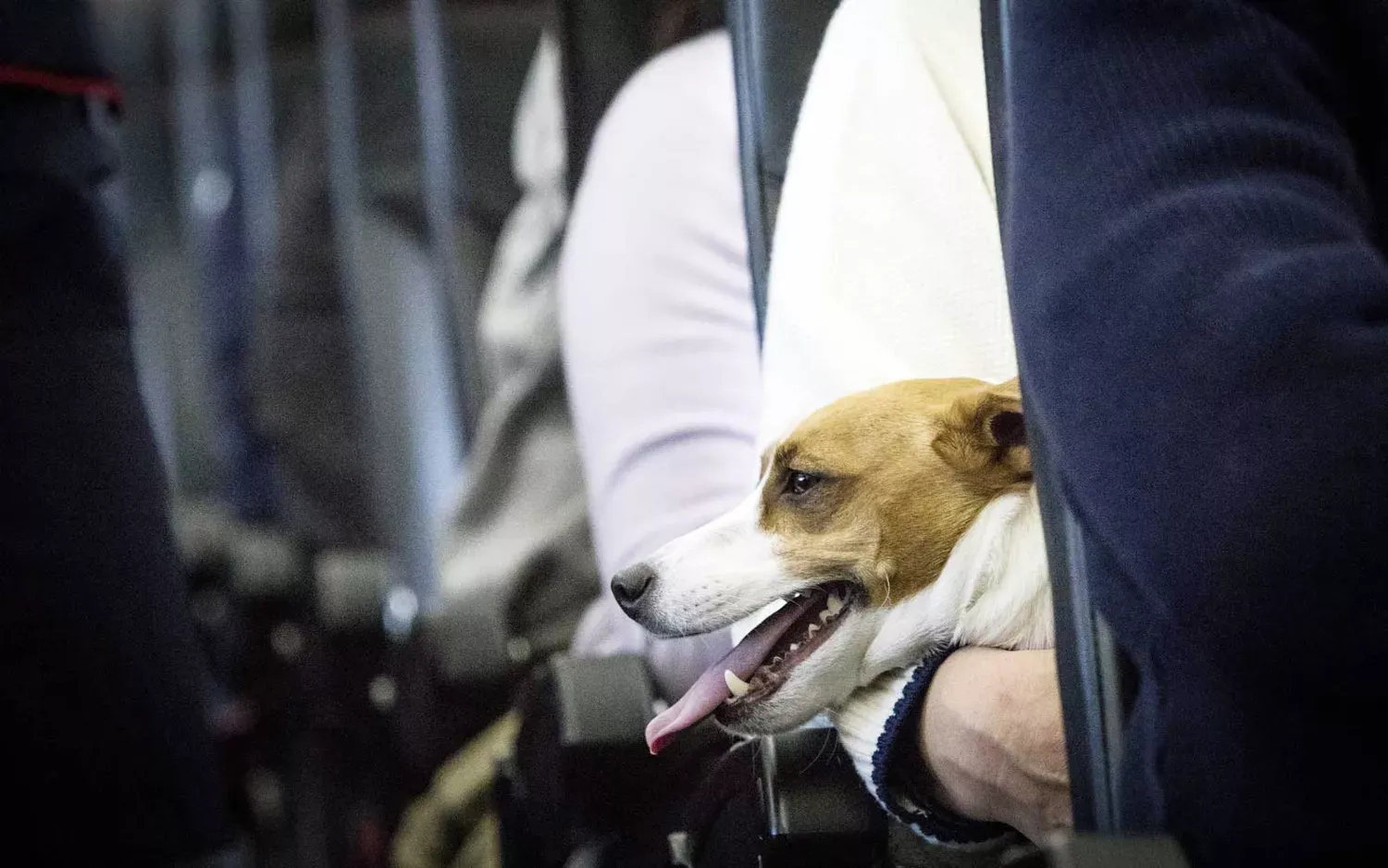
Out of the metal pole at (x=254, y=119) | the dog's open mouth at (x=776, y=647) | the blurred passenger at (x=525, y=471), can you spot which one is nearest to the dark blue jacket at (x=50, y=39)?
the blurred passenger at (x=525, y=471)

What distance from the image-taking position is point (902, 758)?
50cm

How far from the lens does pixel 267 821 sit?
1.81 m

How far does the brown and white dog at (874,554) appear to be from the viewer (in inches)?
19.4

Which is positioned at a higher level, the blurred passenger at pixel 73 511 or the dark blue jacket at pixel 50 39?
the dark blue jacket at pixel 50 39

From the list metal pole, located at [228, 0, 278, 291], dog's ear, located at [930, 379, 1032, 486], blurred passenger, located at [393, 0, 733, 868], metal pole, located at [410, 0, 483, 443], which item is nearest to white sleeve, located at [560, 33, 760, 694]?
blurred passenger, located at [393, 0, 733, 868]

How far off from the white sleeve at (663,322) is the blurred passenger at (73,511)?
0.80 ft

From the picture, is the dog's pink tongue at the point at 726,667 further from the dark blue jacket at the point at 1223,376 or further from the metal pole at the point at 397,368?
the metal pole at the point at 397,368

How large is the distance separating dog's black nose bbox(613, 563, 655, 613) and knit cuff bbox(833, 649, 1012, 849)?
9 cm

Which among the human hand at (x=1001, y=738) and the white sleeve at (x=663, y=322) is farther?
the white sleeve at (x=663, y=322)

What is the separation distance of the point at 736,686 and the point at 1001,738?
9cm

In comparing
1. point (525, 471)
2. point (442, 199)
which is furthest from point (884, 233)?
point (442, 199)

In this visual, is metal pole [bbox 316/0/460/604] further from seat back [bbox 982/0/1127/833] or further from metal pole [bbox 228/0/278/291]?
seat back [bbox 982/0/1127/833]

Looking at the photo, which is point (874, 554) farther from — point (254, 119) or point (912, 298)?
point (254, 119)

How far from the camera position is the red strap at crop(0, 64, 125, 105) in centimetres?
75
